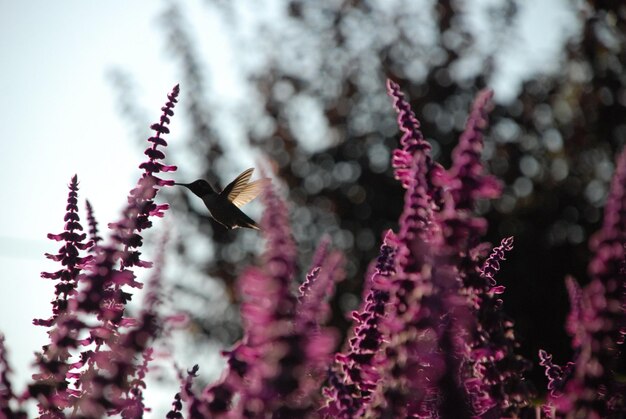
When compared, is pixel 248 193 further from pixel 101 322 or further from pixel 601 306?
pixel 601 306

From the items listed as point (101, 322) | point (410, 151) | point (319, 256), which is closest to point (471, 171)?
point (410, 151)

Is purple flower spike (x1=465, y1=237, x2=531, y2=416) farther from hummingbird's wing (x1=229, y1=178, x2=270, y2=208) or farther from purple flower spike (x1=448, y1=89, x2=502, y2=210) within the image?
hummingbird's wing (x1=229, y1=178, x2=270, y2=208)

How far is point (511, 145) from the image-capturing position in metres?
19.3

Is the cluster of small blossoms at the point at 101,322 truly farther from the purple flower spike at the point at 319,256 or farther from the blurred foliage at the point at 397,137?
the blurred foliage at the point at 397,137

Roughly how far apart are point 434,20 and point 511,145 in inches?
140

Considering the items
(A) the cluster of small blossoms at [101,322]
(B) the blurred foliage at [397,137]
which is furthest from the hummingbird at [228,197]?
(B) the blurred foliage at [397,137]

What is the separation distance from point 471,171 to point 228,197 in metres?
3.32

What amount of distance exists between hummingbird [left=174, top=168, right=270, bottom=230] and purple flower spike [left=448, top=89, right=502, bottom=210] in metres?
3.03

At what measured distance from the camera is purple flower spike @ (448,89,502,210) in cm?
161

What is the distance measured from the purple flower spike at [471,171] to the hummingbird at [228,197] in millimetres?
3033

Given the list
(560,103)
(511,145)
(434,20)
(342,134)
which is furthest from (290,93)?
→ (560,103)

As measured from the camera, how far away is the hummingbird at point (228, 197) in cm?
469

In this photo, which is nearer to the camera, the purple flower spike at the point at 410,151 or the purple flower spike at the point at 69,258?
the purple flower spike at the point at 410,151

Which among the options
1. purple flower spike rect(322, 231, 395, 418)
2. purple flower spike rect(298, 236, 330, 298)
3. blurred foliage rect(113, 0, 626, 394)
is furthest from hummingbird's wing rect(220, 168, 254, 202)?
blurred foliage rect(113, 0, 626, 394)
